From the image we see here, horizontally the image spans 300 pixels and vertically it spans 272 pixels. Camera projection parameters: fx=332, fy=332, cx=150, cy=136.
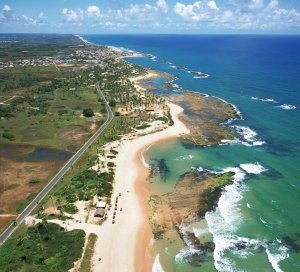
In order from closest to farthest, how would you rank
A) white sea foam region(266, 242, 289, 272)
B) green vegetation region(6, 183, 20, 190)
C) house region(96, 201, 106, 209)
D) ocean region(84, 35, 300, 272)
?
white sea foam region(266, 242, 289, 272), ocean region(84, 35, 300, 272), house region(96, 201, 106, 209), green vegetation region(6, 183, 20, 190)

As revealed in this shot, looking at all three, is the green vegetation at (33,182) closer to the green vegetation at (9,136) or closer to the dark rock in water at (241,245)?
the green vegetation at (9,136)

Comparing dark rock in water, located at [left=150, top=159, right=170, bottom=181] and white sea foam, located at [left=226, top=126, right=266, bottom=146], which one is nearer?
dark rock in water, located at [left=150, top=159, right=170, bottom=181]

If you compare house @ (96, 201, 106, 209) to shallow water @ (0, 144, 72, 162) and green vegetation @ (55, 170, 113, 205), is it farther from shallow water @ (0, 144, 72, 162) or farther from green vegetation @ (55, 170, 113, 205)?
shallow water @ (0, 144, 72, 162)

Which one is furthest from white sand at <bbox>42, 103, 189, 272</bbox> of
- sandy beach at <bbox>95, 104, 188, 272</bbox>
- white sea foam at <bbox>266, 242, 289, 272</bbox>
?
white sea foam at <bbox>266, 242, 289, 272</bbox>

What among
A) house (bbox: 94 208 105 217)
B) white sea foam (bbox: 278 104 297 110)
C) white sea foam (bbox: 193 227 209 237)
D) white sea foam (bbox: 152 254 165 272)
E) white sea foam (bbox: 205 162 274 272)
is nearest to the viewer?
white sea foam (bbox: 152 254 165 272)

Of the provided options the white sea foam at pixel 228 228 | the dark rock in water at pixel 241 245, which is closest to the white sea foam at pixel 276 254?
the white sea foam at pixel 228 228

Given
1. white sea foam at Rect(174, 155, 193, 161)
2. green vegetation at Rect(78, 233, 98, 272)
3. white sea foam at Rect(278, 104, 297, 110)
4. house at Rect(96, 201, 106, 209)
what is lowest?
white sea foam at Rect(174, 155, 193, 161)
